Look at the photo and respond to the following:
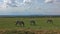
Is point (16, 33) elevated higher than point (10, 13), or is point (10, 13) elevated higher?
point (10, 13)

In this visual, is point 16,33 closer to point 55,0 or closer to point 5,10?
point 5,10

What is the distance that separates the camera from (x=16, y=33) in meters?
5.60

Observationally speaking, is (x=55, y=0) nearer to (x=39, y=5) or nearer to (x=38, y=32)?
(x=39, y=5)

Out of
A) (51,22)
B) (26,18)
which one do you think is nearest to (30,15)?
(26,18)

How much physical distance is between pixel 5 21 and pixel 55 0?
43.8 inches

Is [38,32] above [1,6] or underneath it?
underneath

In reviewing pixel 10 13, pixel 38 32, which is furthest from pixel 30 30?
pixel 10 13

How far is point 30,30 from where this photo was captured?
5656 millimetres

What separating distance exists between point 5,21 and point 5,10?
0.23 metres

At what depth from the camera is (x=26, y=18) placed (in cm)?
574

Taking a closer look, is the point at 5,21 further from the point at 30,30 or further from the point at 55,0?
the point at 55,0

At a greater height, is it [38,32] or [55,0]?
[55,0]

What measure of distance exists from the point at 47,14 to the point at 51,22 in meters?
0.18

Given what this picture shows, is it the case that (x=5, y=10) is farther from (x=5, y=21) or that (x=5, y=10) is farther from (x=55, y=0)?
(x=55, y=0)
